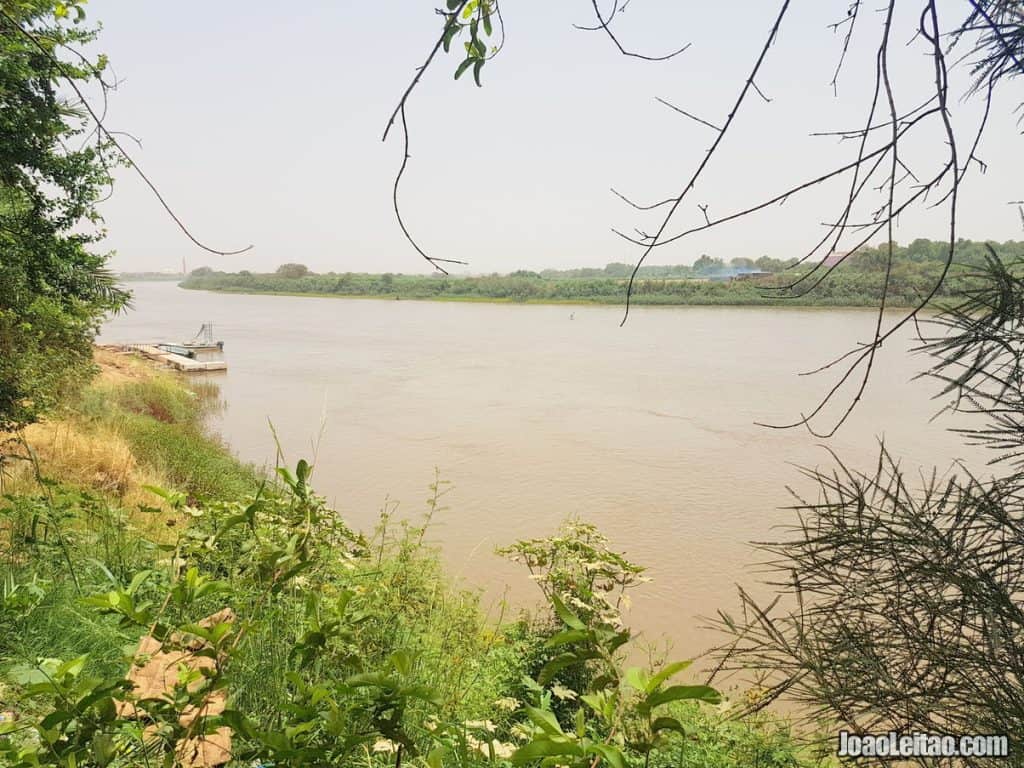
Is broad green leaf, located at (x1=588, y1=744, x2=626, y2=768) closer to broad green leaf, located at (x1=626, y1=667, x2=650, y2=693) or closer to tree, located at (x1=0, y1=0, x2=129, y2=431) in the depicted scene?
broad green leaf, located at (x1=626, y1=667, x2=650, y2=693)

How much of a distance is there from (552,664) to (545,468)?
31.1ft

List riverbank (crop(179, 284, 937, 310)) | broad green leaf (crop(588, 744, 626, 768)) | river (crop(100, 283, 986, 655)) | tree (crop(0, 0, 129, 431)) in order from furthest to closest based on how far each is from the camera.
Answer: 1. riverbank (crop(179, 284, 937, 310))
2. river (crop(100, 283, 986, 655))
3. tree (crop(0, 0, 129, 431))
4. broad green leaf (crop(588, 744, 626, 768))

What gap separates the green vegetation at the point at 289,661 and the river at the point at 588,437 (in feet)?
1.59

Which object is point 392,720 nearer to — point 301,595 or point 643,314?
point 301,595

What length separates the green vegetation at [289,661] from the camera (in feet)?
1.82

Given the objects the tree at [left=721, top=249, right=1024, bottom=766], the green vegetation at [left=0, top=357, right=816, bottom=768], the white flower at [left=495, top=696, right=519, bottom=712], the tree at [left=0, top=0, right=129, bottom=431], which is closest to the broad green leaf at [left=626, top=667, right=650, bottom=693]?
the green vegetation at [left=0, top=357, right=816, bottom=768]

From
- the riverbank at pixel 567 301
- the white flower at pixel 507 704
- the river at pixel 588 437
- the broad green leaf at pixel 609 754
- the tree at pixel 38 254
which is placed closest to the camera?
the broad green leaf at pixel 609 754

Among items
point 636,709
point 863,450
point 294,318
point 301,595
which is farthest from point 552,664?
point 294,318

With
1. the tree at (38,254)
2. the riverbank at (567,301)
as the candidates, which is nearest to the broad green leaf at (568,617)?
the tree at (38,254)

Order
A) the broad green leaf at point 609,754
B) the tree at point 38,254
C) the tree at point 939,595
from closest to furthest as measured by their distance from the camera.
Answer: the broad green leaf at point 609,754 < the tree at point 939,595 < the tree at point 38,254

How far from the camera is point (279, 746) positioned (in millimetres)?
558

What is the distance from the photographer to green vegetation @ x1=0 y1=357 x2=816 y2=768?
556mm

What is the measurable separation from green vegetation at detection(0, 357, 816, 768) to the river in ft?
1.59

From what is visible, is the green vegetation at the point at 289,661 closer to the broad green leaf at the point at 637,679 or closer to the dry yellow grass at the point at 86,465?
the broad green leaf at the point at 637,679
